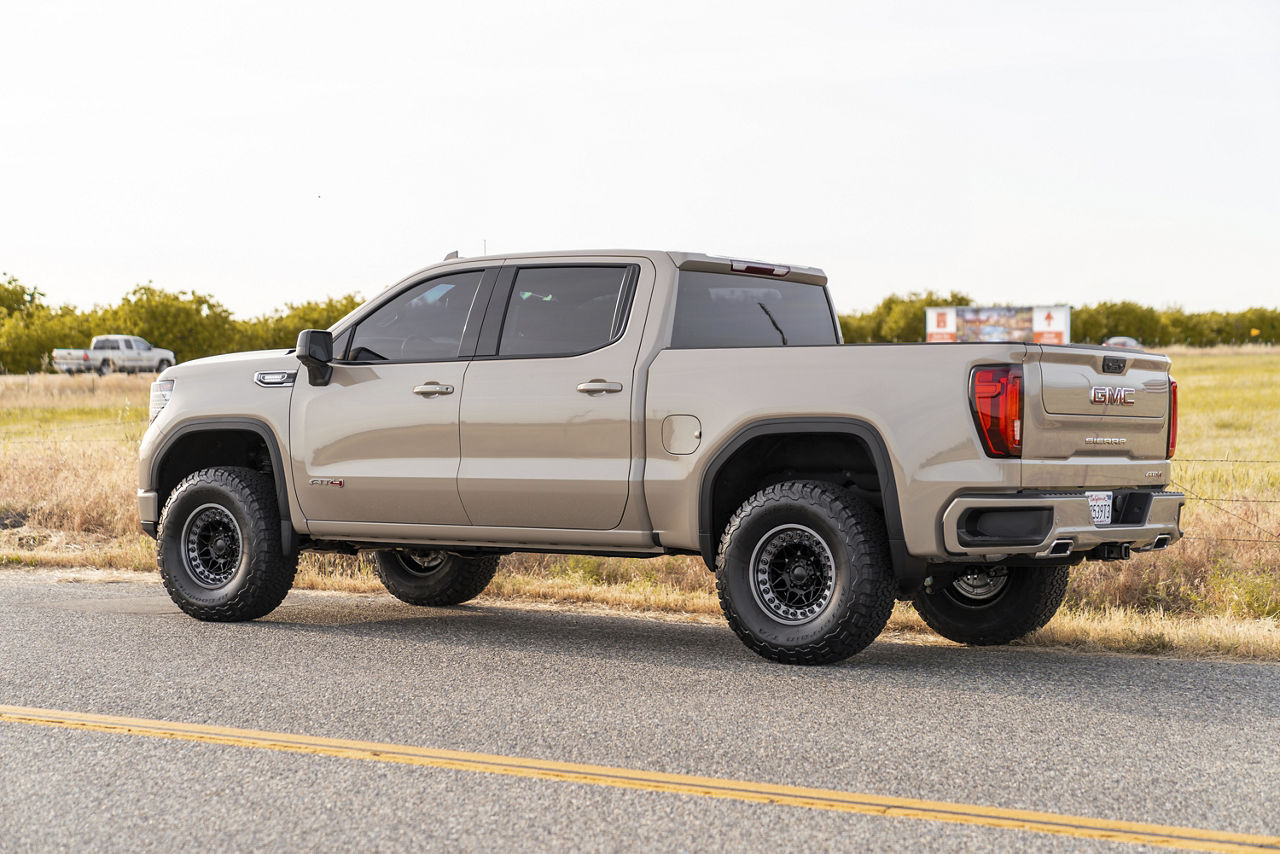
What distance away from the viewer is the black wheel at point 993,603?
7871 mm

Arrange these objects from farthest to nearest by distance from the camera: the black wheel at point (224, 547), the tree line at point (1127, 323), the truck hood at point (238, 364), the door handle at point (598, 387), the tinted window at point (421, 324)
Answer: the tree line at point (1127, 323), the truck hood at point (238, 364), the black wheel at point (224, 547), the tinted window at point (421, 324), the door handle at point (598, 387)

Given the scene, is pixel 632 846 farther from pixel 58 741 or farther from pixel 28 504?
pixel 28 504

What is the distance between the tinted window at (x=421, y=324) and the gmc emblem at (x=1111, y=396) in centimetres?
361

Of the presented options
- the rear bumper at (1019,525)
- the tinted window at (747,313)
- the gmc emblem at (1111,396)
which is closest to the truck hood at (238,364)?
the tinted window at (747,313)

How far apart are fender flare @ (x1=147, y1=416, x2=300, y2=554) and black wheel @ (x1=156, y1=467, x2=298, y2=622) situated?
0.29 feet

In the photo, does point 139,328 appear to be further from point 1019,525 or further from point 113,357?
point 1019,525

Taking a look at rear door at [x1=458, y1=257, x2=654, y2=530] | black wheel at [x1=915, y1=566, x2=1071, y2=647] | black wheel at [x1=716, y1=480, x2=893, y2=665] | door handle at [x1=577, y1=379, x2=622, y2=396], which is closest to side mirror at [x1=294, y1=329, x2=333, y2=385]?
rear door at [x1=458, y1=257, x2=654, y2=530]

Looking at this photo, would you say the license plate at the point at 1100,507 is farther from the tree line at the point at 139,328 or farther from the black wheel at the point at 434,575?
the tree line at the point at 139,328

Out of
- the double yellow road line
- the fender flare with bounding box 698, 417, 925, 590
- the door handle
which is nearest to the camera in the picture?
the double yellow road line

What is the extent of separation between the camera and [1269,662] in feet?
24.3

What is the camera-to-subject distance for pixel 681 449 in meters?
7.35

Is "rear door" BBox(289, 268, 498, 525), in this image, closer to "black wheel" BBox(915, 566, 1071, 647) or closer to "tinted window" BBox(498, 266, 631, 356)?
"tinted window" BBox(498, 266, 631, 356)

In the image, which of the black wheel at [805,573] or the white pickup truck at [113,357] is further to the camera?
the white pickup truck at [113,357]

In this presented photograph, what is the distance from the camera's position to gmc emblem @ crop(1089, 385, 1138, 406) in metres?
6.81
